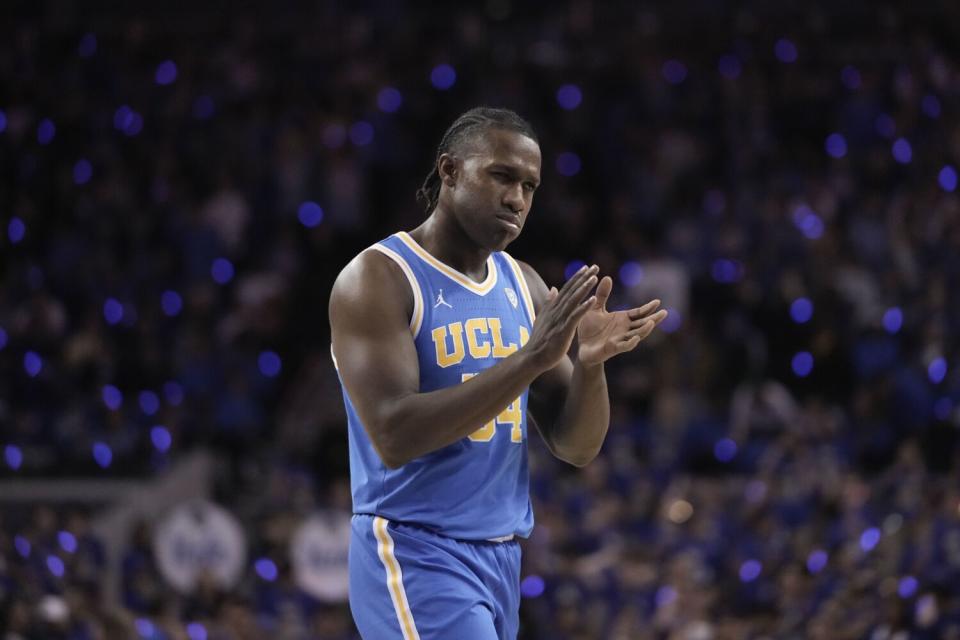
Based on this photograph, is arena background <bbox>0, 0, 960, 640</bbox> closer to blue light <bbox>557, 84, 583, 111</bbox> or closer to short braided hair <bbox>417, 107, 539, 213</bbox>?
blue light <bbox>557, 84, 583, 111</bbox>

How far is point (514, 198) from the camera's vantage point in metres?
4.05

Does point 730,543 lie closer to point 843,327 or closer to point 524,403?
point 843,327

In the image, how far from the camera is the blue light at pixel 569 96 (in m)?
16.0

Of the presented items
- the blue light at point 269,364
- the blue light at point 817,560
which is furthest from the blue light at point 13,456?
the blue light at point 817,560

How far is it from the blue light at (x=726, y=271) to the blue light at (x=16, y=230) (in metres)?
6.86

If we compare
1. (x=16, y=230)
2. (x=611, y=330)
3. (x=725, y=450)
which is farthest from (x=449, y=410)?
(x=16, y=230)

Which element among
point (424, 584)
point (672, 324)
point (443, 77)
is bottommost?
point (672, 324)

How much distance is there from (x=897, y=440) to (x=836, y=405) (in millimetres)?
762

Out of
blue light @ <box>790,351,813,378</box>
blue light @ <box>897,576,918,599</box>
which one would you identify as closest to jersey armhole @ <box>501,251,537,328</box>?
blue light @ <box>897,576,918,599</box>

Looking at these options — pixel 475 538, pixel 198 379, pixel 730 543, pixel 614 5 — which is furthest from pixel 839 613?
pixel 614 5

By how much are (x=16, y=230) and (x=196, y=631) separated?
605 centimetres

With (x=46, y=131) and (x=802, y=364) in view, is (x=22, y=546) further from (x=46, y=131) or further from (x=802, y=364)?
(x=802, y=364)

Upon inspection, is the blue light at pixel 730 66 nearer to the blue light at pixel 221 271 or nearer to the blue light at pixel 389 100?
the blue light at pixel 389 100

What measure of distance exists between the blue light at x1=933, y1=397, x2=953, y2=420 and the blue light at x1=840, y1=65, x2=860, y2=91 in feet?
15.6
